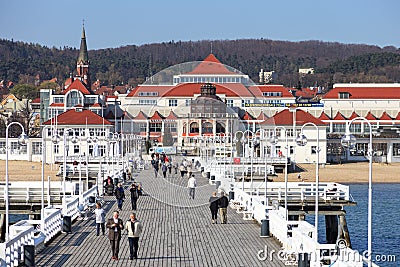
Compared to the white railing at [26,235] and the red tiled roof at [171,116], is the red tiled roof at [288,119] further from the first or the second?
the white railing at [26,235]

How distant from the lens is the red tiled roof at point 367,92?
392ft

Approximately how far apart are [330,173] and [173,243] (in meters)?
55.8

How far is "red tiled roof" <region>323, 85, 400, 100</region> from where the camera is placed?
119m

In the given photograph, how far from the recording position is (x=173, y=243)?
22.8 m

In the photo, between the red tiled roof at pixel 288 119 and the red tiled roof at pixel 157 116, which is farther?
the red tiled roof at pixel 157 116

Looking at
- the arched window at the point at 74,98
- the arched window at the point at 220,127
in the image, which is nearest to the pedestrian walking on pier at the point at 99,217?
the arched window at the point at 220,127

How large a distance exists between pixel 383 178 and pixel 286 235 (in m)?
55.5

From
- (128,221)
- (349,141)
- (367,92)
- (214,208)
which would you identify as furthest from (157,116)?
Result: (349,141)

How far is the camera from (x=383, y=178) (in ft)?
247

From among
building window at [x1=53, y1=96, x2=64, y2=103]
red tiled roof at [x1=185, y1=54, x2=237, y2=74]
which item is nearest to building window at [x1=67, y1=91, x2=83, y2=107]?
building window at [x1=53, y1=96, x2=64, y2=103]

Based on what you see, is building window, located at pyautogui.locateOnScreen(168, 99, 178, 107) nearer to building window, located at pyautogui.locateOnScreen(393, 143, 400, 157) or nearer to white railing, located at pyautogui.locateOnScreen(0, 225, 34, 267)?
building window, located at pyautogui.locateOnScreen(393, 143, 400, 157)

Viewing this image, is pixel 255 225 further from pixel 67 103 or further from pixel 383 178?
pixel 67 103

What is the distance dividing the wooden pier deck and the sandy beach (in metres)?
38.6

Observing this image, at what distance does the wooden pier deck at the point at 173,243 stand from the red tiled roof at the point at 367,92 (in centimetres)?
8865
